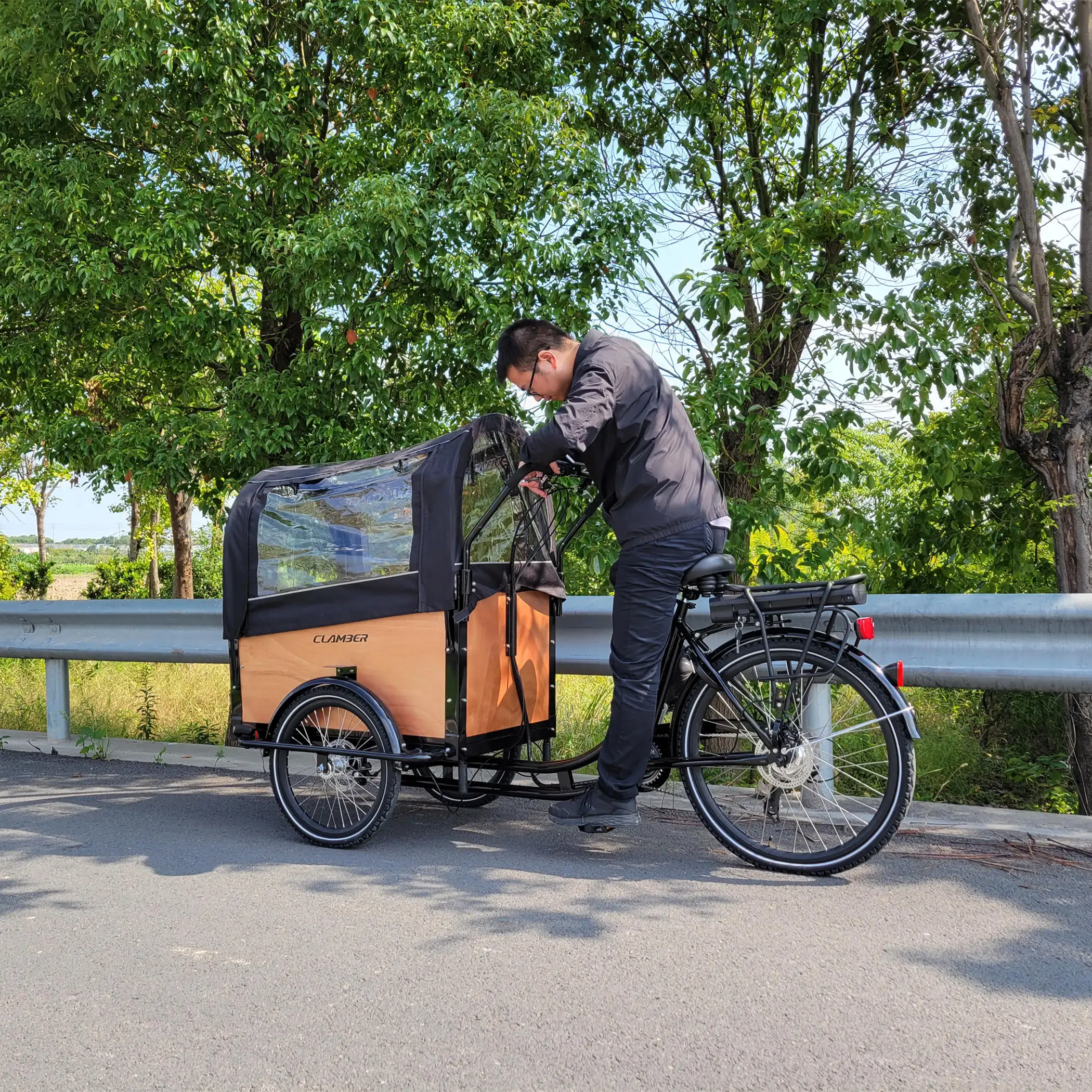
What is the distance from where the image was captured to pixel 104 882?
12.8 ft

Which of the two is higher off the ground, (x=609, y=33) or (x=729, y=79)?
(x=609, y=33)

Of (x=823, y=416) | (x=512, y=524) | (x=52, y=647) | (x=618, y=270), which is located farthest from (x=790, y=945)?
(x=52, y=647)

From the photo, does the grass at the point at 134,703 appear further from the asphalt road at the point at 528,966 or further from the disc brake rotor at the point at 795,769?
the disc brake rotor at the point at 795,769

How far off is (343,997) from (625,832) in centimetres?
187

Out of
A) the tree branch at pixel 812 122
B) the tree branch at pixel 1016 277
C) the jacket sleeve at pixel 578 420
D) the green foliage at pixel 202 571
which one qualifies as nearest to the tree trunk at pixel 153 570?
the green foliage at pixel 202 571

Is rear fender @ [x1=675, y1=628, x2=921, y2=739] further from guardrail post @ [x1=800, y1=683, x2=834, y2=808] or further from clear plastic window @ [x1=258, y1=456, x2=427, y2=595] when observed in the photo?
clear plastic window @ [x1=258, y1=456, x2=427, y2=595]

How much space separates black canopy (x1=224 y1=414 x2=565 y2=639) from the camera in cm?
430

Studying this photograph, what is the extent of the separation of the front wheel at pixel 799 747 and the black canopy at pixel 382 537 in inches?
40.9

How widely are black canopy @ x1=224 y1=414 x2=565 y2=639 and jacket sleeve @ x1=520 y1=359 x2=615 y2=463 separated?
0.46 meters

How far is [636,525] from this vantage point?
13.5ft

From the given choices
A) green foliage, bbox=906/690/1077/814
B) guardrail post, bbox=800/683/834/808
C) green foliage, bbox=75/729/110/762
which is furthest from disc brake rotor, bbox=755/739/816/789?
green foliage, bbox=75/729/110/762

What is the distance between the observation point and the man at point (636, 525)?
406cm

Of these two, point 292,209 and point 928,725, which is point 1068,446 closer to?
point 928,725

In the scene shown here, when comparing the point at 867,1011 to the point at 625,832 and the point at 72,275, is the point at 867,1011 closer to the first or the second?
the point at 625,832
